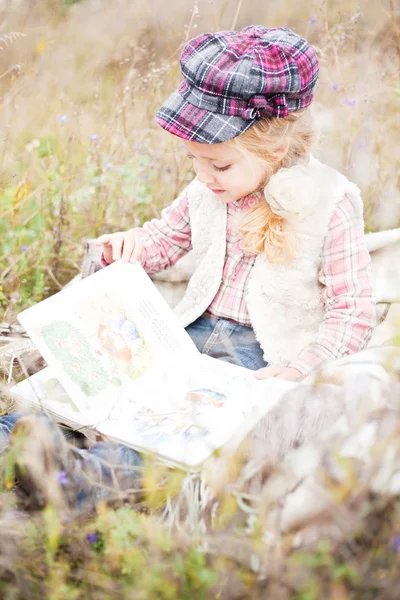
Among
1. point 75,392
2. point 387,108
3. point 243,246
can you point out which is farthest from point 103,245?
point 387,108

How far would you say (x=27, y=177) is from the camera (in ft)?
7.97

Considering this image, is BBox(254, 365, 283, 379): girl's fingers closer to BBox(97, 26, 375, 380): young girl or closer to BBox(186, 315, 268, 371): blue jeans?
BBox(97, 26, 375, 380): young girl

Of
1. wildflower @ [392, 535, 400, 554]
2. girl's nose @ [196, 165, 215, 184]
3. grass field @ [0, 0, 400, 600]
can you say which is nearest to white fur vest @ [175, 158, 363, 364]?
girl's nose @ [196, 165, 215, 184]

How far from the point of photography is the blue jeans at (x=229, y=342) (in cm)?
176

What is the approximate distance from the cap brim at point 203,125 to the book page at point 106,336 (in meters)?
0.43

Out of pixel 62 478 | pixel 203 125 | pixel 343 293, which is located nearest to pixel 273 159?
pixel 203 125

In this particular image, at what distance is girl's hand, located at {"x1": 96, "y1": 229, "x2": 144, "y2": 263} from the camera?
1.80 metres

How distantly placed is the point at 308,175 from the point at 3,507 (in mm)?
1105

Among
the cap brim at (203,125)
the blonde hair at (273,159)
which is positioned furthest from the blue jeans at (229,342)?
the cap brim at (203,125)

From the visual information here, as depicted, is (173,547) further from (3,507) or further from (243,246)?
(243,246)

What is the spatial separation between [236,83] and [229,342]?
2.34 feet

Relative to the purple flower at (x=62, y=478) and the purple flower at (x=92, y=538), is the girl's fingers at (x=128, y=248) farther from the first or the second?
the purple flower at (x=92, y=538)

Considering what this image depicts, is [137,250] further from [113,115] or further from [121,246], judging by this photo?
[113,115]

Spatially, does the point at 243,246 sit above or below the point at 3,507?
above
